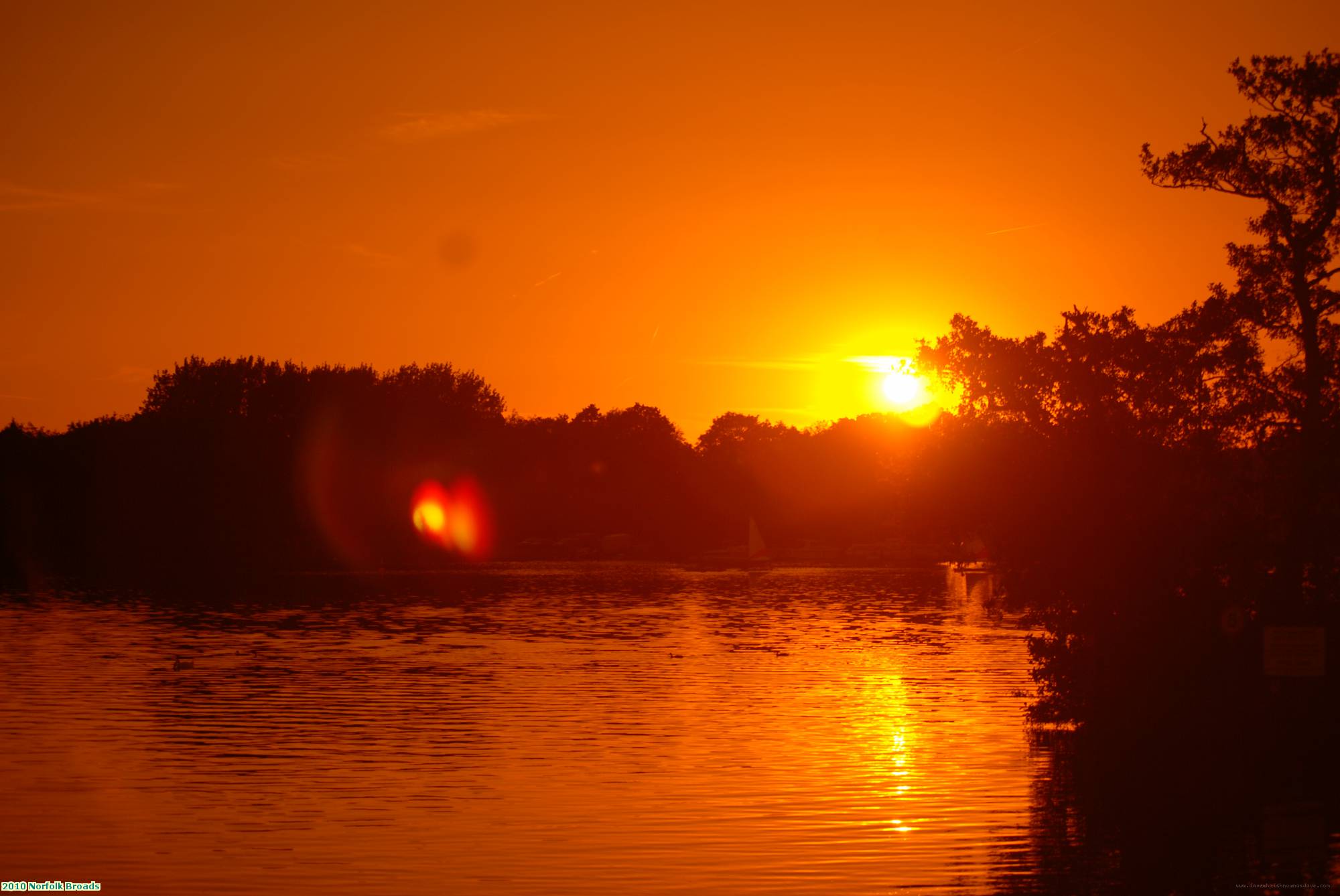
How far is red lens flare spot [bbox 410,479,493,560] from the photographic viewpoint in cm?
13788

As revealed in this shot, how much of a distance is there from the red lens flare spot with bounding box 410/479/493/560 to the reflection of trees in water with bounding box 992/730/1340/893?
111 metres

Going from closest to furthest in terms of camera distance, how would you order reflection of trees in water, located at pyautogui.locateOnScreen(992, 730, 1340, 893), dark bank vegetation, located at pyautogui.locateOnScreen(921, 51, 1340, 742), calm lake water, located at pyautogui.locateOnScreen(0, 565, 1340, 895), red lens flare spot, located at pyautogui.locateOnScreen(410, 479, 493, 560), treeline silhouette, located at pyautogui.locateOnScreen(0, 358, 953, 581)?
reflection of trees in water, located at pyautogui.locateOnScreen(992, 730, 1340, 893), calm lake water, located at pyautogui.locateOnScreen(0, 565, 1340, 895), dark bank vegetation, located at pyautogui.locateOnScreen(921, 51, 1340, 742), treeline silhouette, located at pyautogui.locateOnScreen(0, 358, 953, 581), red lens flare spot, located at pyautogui.locateOnScreen(410, 479, 493, 560)

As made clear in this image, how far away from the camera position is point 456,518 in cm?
15288

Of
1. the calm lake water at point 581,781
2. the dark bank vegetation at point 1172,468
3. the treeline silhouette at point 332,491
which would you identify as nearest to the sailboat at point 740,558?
the treeline silhouette at point 332,491

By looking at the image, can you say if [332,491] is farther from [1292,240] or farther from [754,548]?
[1292,240]

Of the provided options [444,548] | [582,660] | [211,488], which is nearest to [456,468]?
[444,548]

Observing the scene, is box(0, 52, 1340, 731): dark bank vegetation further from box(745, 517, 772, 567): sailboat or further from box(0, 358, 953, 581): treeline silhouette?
box(745, 517, 772, 567): sailboat

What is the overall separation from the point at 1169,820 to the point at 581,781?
9.15 m

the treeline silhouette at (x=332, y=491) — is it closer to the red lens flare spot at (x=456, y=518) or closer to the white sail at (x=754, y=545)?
the red lens flare spot at (x=456, y=518)

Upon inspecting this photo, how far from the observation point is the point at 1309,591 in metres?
25.1

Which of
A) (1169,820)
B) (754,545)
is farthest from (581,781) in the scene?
(754,545)

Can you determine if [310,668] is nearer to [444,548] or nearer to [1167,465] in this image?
[1167,465]

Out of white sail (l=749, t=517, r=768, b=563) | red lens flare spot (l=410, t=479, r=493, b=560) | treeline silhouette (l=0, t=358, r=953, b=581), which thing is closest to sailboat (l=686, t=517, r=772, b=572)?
white sail (l=749, t=517, r=768, b=563)

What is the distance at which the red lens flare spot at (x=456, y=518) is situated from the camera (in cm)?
13788
